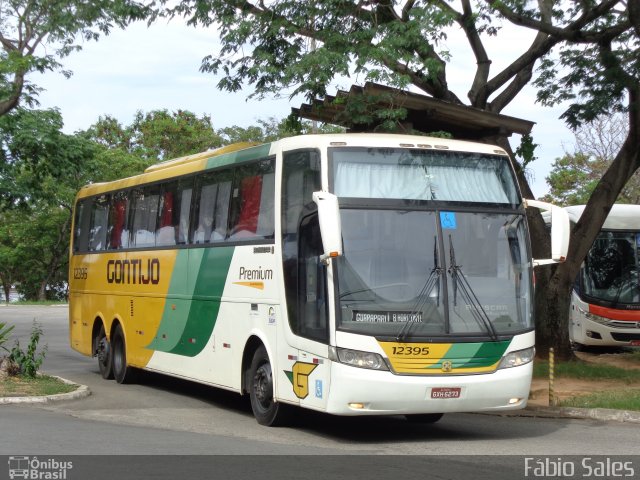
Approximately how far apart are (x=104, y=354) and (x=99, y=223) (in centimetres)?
256

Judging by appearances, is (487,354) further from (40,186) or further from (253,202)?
(40,186)

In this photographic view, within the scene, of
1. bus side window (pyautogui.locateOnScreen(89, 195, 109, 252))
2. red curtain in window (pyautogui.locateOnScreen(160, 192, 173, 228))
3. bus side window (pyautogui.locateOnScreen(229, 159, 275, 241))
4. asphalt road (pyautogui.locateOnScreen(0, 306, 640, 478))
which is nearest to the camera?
asphalt road (pyautogui.locateOnScreen(0, 306, 640, 478))

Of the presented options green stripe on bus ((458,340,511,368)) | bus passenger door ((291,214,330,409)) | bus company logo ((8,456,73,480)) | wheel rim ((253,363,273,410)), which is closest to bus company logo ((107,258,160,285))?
wheel rim ((253,363,273,410))

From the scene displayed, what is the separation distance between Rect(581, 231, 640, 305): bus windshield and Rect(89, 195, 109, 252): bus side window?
39.7ft

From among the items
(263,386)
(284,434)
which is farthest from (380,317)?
(263,386)

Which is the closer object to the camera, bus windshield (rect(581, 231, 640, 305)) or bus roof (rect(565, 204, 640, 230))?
bus windshield (rect(581, 231, 640, 305))

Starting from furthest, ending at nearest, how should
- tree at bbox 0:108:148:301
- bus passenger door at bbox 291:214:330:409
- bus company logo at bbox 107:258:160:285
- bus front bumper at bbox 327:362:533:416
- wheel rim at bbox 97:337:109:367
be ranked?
tree at bbox 0:108:148:301
wheel rim at bbox 97:337:109:367
bus company logo at bbox 107:258:160:285
bus passenger door at bbox 291:214:330:409
bus front bumper at bbox 327:362:533:416

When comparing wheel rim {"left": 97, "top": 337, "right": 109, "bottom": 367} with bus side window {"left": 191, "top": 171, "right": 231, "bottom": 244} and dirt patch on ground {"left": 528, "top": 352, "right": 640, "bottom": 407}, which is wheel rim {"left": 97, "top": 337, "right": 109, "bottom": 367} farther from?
dirt patch on ground {"left": 528, "top": 352, "right": 640, "bottom": 407}

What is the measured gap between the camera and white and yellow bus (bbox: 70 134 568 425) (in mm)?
10672

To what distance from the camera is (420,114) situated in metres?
17.1

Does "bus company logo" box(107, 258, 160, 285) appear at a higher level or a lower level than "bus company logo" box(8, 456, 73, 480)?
higher

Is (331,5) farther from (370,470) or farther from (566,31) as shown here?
(370,470)

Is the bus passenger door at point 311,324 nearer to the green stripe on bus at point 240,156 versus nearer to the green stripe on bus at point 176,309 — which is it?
the green stripe on bus at point 240,156

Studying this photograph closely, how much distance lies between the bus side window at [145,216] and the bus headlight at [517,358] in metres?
7.27
